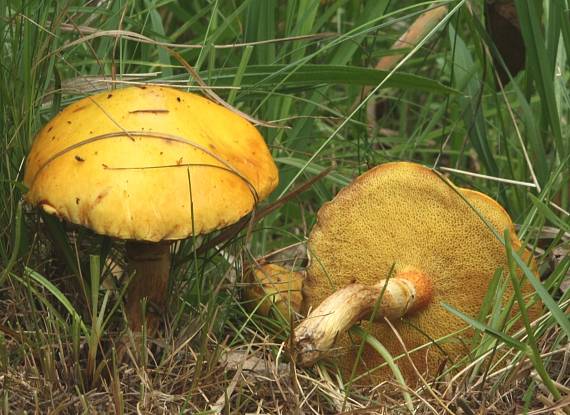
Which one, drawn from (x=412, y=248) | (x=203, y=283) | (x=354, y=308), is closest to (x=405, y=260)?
(x=412, y=248)

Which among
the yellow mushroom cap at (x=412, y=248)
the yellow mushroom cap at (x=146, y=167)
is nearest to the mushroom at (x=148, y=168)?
the yellow mushroom cap at (x=146, y=167)

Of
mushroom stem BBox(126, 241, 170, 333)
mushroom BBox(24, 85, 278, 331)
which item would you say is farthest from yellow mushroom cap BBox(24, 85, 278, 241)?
mushroom stem BBox(126, 241, 170, 333)

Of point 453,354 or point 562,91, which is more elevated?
point 562,91

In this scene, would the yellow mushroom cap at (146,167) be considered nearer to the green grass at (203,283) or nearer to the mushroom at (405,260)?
the green grass at (203,283)

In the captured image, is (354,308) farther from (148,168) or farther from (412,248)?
(148,168)

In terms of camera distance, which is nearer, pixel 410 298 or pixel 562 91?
pixel 410 298

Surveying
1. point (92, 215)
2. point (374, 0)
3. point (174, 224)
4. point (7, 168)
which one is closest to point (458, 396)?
point (174, 224)

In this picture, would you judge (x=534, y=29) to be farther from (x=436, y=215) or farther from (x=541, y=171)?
(x=436, y=215)
